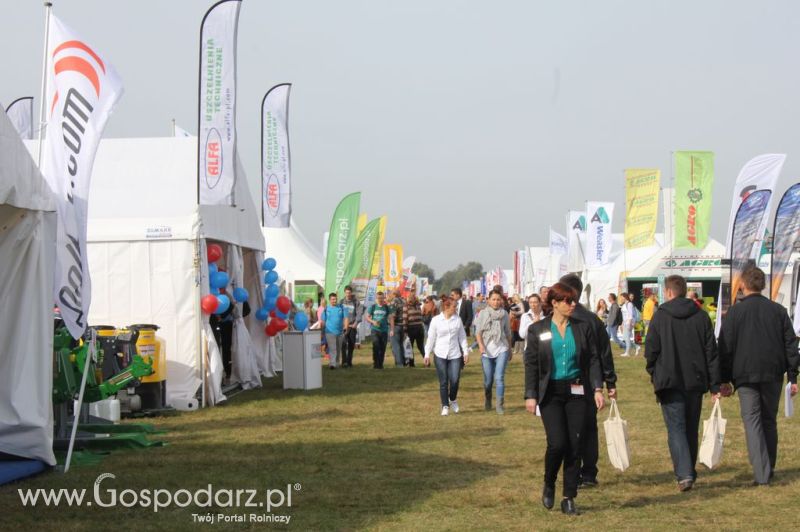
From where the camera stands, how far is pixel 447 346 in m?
13.0

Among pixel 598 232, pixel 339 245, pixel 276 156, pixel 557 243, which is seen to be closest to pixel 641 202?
pixel 598 232

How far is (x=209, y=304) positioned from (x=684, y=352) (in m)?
8.06

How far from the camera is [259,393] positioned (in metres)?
16.5

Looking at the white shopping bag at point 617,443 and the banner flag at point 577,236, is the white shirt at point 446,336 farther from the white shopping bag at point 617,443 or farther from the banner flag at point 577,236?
the banner flag at point 577,236

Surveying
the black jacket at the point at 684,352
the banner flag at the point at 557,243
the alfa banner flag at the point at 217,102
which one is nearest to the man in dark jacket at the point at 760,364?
the black jacket at the point at 684,352

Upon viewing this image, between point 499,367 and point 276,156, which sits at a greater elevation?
point 276,156

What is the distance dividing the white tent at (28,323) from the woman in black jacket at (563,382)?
423cm

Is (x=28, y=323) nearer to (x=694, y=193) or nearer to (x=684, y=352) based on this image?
(x=684, y=352)

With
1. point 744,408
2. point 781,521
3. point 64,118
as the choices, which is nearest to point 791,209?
point 744,408

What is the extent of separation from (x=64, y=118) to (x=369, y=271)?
19.2 m

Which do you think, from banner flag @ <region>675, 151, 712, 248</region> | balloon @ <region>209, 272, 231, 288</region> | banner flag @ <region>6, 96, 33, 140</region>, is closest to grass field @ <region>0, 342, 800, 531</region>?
balloon @ <region>209, 272, 231, 288</region>

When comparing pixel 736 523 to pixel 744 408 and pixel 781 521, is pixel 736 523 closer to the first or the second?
pixel 781 521

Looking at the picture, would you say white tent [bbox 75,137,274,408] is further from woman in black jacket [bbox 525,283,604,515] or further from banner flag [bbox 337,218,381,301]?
banner flag [bbox 337,218,381,301]

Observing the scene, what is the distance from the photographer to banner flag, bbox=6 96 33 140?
1600 cm
